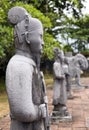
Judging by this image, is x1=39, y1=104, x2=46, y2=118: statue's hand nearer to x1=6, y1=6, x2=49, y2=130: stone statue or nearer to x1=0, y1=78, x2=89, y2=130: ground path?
x1=6, y1=6, x2=49, y2=130: stone statue

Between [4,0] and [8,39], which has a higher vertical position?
[4,0]

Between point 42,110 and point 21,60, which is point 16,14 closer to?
point 21,60

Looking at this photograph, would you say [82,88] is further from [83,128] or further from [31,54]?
[31,54]

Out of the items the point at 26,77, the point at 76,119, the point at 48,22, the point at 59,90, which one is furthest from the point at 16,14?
the point at 48,22

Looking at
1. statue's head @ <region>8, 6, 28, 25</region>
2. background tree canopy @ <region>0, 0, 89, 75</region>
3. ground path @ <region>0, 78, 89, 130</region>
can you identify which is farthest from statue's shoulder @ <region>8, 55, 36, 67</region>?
background tree canopy @ <region>0, 0, 89, 75</region>

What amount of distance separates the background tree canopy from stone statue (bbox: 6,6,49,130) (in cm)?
667

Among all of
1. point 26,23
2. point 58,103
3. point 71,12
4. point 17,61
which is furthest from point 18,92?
point 71,12

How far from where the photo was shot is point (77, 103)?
10.4 m

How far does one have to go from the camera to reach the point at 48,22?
12211mm

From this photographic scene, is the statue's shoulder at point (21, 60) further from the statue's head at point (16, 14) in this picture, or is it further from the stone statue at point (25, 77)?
the statue's head at point (16, 14)

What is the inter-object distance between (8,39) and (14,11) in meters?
7.71

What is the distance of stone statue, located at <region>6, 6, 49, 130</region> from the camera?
2.70 meters

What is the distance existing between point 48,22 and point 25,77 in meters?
9.62

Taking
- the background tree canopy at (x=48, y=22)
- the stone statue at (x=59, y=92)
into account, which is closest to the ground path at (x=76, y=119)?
the stone statue at (x=59, y=92)
